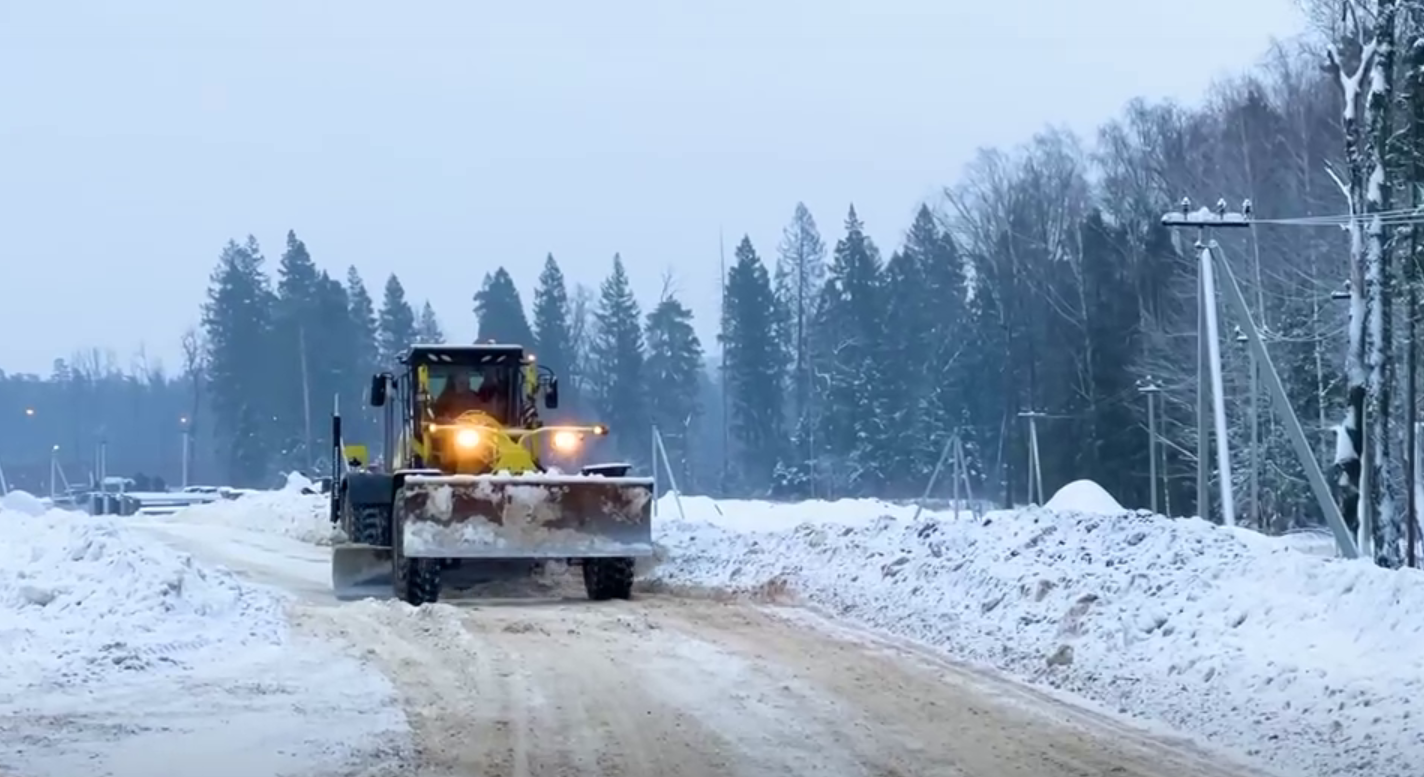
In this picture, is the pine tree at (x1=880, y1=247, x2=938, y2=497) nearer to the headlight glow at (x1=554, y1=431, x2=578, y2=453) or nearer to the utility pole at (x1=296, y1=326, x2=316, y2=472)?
the utility pole at (x1=296, y1=326, x2=316, y2=472)

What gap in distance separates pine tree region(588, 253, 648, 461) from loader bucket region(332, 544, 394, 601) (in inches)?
2149

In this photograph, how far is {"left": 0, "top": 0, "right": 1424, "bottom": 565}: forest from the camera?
34.1m

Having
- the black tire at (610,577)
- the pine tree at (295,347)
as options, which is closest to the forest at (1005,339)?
the pine tree at (295,347)

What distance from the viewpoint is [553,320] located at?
8844 cm

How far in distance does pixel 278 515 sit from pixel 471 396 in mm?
19354

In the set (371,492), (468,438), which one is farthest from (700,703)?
(371,492)

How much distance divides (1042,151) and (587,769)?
58.0m

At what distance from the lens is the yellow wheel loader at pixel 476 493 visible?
19234mm

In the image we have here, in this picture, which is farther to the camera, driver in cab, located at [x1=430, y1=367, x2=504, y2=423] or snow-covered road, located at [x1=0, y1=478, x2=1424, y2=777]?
driver in cab, located at [x1=430, y1=367, x2=504, y2=423]

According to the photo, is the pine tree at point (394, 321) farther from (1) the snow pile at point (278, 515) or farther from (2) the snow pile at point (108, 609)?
(2) the snow pile at point (108, 609)

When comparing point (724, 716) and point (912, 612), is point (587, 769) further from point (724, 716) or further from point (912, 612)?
point (912, 612)

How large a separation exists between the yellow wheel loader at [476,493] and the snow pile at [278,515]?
37.6ft

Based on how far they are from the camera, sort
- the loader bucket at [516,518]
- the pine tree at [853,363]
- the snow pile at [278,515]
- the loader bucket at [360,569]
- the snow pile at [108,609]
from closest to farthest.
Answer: the snow pile at [108,609] → the loader bucket at [516,518] → the loader bucket at [360,569] → the snow pile at [278,515] → the pine tree at [853,363]

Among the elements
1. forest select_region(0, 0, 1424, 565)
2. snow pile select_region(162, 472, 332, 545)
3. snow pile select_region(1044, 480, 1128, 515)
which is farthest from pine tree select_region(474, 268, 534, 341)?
snow pile select_region(1044, 480, 1128, 515)
